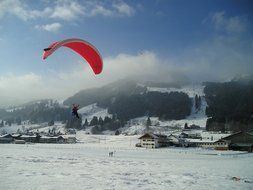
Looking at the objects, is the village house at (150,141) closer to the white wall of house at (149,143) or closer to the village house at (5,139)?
the white wall of house at (149,143)

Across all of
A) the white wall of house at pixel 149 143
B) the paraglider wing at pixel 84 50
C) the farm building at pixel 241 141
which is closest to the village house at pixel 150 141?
the white wall of house at pixel 149 143

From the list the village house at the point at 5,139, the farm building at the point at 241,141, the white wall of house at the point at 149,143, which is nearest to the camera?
the farm building at the point at 241,141

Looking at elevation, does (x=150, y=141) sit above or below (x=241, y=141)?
below

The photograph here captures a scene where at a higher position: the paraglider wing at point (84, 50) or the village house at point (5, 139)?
the paraglider wing at point (84, 50)

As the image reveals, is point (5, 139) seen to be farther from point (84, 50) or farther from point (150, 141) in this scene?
point (84, 50)

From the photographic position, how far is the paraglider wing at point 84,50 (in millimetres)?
16102

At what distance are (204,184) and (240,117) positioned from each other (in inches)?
7430

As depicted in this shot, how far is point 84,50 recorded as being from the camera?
19062 mm

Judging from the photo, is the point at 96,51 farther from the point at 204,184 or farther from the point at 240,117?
the point at 240,117

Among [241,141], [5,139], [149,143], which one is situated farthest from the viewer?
[5,139]

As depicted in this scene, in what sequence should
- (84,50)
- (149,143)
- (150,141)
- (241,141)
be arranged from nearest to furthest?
(84,50), (241,141), (149,143), (150,141)

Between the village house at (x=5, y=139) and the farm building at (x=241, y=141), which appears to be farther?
the village house at (x=5, y=139)

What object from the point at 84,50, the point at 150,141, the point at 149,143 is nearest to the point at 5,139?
the point at 149,143

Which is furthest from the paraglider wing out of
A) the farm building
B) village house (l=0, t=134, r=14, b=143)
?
village house (l=0, t=134, r=14, b=143)
